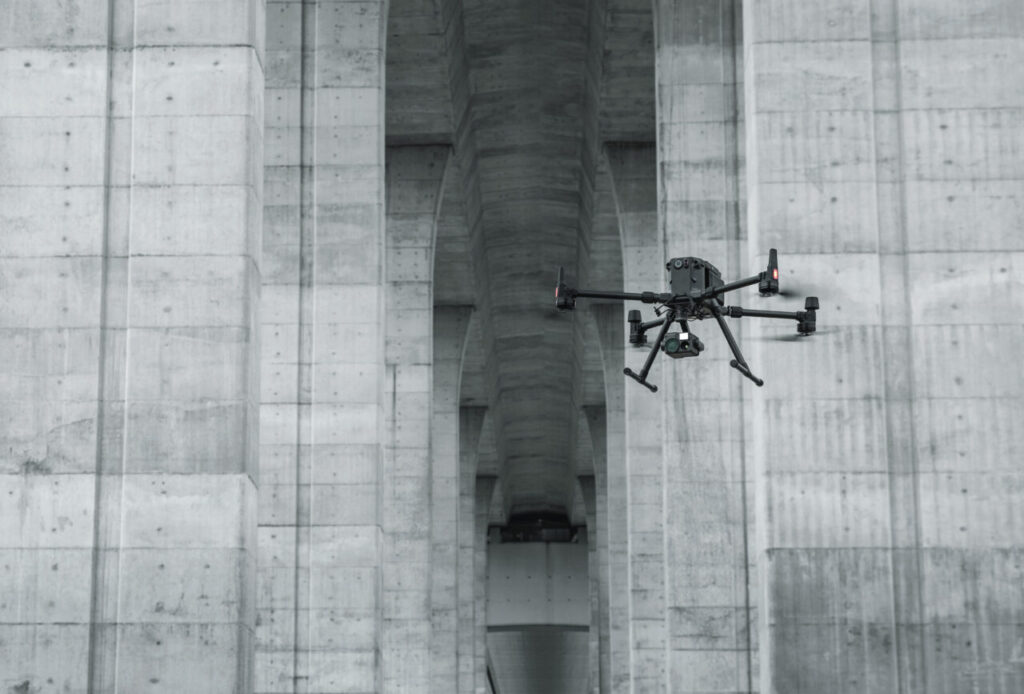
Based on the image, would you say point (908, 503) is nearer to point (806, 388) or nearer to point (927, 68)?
point (806, 388)

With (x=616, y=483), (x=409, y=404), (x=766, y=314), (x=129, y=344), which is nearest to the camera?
(x=766, y=314)

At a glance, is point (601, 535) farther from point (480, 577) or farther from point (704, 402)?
point (704, 402)

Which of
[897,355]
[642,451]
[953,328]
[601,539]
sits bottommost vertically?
[897,355]

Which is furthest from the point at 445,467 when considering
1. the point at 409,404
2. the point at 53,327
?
the point at 53,327

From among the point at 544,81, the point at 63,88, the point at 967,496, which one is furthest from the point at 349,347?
the point at 544,81

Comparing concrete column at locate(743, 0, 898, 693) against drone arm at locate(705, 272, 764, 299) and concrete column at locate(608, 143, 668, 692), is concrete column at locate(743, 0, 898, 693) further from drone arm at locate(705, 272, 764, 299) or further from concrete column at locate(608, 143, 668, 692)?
concrete column at locate(608, 143, 668, 692)

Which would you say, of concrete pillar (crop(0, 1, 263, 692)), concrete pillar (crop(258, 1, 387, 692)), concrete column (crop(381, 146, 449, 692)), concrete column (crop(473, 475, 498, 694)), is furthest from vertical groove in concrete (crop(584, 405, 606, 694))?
concrete pillar (crop(0, 1, 263, 692))
